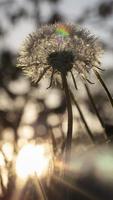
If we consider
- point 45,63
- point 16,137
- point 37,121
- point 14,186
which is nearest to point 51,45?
point 45,63

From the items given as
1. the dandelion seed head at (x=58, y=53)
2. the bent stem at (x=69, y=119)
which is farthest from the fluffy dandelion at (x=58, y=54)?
the bent stem at (x=69, y=119)

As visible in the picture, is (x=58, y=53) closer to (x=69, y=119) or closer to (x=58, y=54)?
(x=58, y=54)

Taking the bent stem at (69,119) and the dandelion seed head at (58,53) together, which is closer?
the bent stem at (69,119)

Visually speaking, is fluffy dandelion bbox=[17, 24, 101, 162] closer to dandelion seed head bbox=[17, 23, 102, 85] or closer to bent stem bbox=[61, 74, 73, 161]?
dandelion seed head bbox=[17, 23, 102, 85]

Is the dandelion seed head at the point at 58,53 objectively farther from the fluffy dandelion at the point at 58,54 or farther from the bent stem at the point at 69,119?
the bent stem at the point at 69,119

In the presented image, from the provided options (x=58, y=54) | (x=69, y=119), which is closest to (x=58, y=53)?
(x=58, y=54)

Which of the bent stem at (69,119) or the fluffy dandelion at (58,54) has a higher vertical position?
the fluffy dandelion at (58,54)

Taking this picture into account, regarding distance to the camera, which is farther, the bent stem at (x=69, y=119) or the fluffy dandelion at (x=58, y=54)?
the fluffy dandelion at (x=58, y=54)
